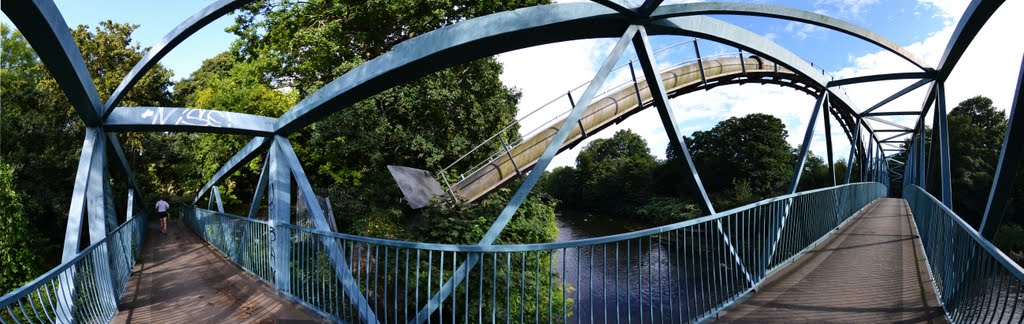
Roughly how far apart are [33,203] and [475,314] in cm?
1736

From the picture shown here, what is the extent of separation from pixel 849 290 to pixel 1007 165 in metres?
1.91

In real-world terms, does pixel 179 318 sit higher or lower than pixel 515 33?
lower

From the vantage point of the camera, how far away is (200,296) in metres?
5.48

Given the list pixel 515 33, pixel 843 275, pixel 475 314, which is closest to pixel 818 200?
pixel 843 275

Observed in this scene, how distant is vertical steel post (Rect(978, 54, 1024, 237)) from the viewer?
391cm

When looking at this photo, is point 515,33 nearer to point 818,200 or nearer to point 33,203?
point 818,200

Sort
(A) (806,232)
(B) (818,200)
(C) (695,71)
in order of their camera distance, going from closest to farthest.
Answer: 1. (A) (806,232)
2. (B) (818,200)
3. (C) (695,71)

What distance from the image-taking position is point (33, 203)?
48.8 feet

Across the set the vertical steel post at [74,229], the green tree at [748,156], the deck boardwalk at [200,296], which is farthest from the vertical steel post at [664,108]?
the green tree at [748,156]

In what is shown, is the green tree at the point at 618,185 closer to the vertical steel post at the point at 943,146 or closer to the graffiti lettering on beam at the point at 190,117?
the vertical steel post at the point at 943,146

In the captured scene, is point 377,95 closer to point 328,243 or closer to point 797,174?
point 328,243

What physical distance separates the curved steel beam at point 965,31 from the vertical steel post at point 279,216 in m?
8.58

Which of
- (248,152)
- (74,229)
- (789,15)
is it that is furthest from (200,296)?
(789,15)

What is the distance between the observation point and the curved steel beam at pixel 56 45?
11.6ft
